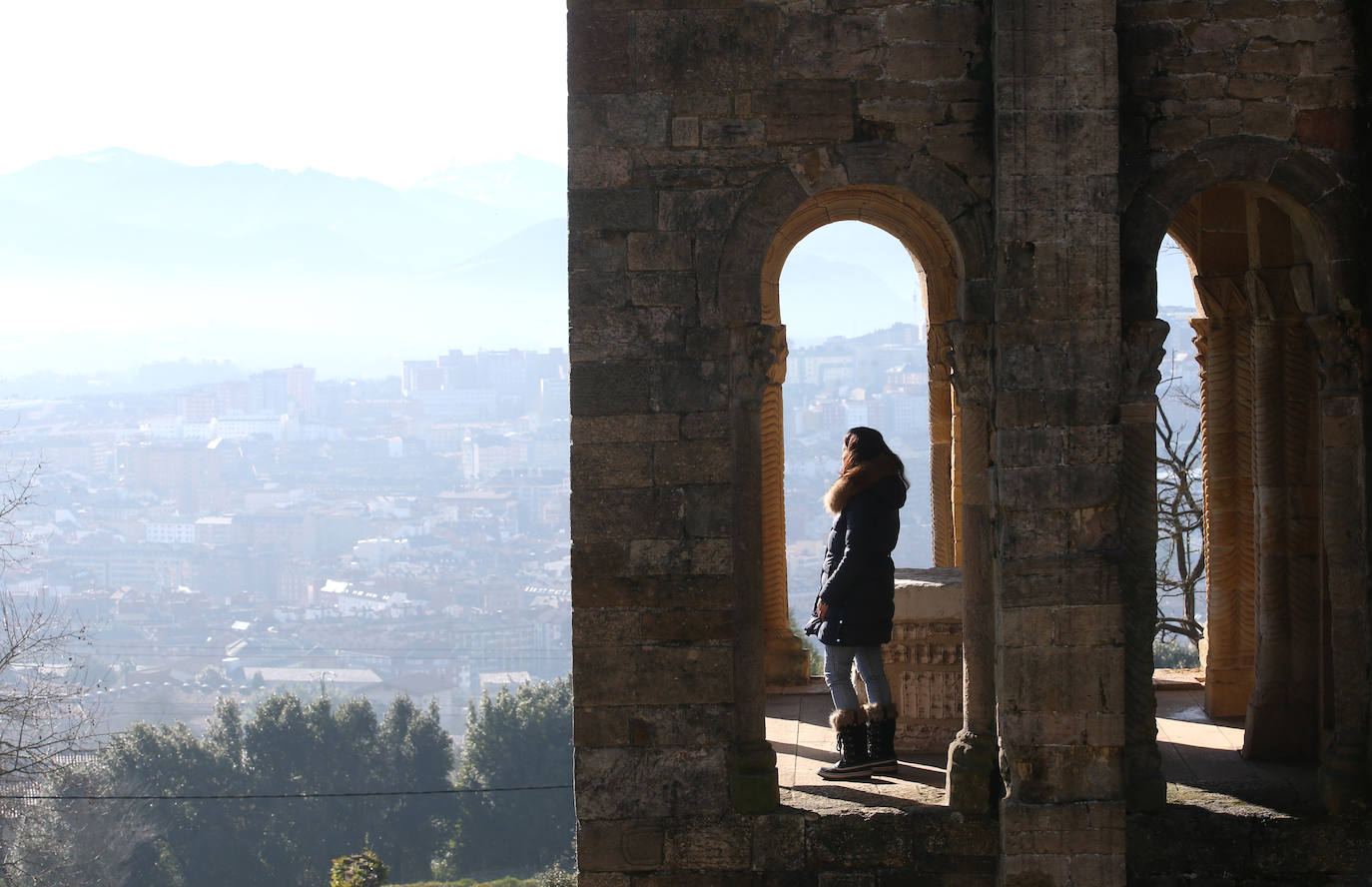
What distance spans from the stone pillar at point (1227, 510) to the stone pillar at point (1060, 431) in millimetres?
2505

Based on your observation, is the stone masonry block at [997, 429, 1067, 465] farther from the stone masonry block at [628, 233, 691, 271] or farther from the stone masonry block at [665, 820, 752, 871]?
the stone masonry block at [665, 820, 752, 871]

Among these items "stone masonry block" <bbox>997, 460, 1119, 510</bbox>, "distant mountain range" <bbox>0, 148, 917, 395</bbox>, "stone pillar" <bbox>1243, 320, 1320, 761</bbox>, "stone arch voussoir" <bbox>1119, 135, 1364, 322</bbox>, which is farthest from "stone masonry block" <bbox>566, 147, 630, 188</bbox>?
"distant mountain range" <bbox>0, 148, 917, 395</bbox>

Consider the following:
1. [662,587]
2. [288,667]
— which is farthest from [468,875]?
[288,667]

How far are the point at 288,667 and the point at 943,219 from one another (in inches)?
2993

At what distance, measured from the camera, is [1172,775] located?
26.0ft

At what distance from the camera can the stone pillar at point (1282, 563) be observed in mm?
8195

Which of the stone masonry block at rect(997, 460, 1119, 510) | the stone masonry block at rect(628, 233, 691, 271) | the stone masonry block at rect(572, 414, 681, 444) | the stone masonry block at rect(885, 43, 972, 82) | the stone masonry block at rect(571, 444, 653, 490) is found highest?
the stone masonry block at rect(885, 43, 972, 82)

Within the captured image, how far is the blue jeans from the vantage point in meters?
7.66

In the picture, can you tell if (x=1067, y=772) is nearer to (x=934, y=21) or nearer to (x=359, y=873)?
(x=934, y=21)

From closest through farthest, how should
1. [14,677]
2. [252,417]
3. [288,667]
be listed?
[14,677] < [288,667] < [252,417]

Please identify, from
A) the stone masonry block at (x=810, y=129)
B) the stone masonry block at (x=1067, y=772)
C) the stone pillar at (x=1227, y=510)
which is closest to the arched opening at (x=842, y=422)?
the stone pillar at (x=1227, y=510)

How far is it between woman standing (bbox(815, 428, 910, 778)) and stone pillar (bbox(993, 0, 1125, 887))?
0.74 metres

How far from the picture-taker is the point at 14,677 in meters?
62.2

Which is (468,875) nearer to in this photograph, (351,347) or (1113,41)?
(1113,41)
